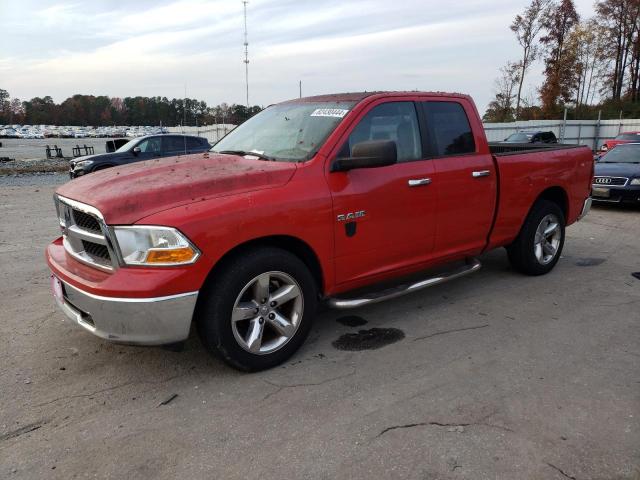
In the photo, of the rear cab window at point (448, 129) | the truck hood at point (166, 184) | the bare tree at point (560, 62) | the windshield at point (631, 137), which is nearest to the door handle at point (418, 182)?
the rear cab window at point (448, 129)

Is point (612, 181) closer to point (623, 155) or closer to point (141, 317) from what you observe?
point (623, 155)

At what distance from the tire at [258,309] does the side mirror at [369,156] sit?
773mm

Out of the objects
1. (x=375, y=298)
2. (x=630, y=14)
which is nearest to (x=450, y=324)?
(x=375, y=298)

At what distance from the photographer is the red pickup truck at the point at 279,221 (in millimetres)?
3031

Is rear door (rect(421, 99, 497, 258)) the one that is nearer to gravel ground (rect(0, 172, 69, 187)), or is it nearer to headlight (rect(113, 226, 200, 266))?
headlight (rect(113, 226, 200, 266))

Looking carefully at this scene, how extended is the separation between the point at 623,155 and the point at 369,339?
10.5 metres

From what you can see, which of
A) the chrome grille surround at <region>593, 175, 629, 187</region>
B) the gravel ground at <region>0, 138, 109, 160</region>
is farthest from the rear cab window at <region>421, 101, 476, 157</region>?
the gravel ground at <region>0, 138, 109, 160</region>

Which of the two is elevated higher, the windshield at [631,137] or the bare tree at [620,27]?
the bare tree at [620,27]

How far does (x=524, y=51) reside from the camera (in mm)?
41406

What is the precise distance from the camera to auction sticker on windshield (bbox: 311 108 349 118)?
401 centimetres

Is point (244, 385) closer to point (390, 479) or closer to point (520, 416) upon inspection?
point (390, 479)

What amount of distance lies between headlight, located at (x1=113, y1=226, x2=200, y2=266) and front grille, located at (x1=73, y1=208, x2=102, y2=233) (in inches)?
13.1

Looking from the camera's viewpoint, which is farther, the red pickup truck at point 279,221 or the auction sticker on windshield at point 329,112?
the auction sticker on windshield at point 329,112

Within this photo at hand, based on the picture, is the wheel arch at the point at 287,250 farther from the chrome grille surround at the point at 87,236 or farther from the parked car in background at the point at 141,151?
the parked car in background at the point at 141,151
